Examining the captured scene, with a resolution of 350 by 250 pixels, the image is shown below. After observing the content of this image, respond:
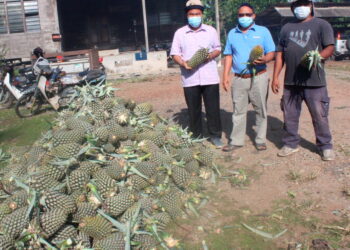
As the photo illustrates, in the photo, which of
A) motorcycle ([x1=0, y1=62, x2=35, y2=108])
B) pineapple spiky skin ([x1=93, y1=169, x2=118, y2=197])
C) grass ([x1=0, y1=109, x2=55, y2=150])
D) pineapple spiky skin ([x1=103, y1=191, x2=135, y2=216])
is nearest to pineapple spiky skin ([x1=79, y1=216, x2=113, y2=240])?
pineapple spiky skin ([x1=103, y1=191, x2=135, y2=216])

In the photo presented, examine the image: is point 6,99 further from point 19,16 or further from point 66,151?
point 19,16

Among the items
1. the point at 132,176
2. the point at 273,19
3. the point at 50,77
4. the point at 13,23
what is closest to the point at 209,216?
the point at 132,176

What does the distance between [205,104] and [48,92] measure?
527 cm

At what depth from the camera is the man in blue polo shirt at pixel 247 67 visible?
471 cm

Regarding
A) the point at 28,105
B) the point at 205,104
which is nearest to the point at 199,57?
the point at 205,104

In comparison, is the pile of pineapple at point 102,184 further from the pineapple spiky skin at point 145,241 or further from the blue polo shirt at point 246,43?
the blue polo shirt at point 246,43

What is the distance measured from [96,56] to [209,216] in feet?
36.7

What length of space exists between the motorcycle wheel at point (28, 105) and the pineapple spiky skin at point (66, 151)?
569cm

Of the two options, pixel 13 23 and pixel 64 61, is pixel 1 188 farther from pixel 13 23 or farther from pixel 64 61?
pixel 13 23

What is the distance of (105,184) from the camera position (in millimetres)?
3305

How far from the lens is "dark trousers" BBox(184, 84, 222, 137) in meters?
5.13

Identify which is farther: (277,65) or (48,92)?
(48,92)

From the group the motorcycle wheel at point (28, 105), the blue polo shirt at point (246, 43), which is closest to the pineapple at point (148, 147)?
the blue polo shirt at point (246, 43)

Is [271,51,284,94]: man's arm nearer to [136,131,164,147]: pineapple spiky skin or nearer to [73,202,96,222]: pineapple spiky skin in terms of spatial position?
[136,131,164,147]: pineapple spiky skin
